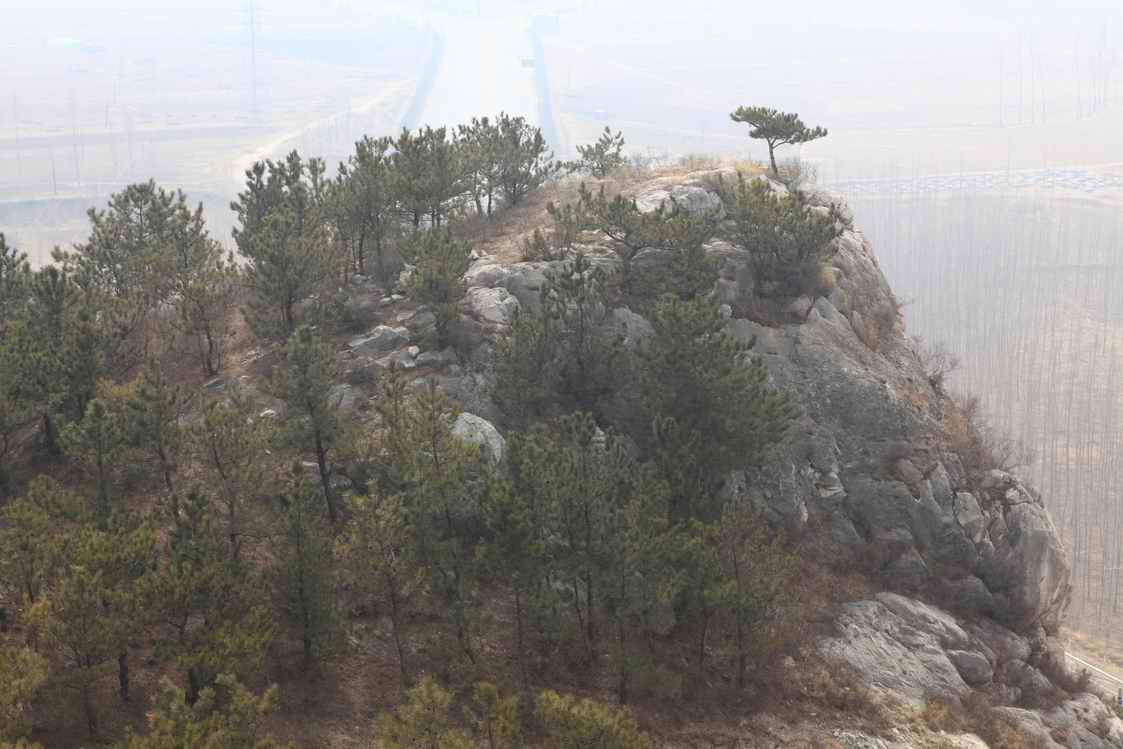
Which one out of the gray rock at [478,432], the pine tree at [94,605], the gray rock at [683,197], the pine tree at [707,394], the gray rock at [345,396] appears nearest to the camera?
the pine tree at [94,605]

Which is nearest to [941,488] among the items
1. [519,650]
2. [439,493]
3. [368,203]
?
[519,650]

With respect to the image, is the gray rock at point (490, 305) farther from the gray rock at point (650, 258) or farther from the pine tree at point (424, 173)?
the gray rock at point (650, 258)

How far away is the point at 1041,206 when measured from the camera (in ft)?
603

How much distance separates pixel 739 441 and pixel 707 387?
8.64ft

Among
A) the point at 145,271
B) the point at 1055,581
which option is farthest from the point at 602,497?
the point at 1055,581

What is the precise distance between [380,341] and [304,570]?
19476 millimetres

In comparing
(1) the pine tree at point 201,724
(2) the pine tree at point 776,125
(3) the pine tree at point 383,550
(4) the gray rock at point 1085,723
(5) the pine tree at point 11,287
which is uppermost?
(2) the pine tree at point 776,125

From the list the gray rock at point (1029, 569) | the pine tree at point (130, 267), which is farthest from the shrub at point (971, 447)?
the pine tree at point (130, 267)

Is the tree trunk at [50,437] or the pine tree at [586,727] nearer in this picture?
the pine tree at [586,727]

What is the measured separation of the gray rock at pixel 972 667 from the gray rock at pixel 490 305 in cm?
2508

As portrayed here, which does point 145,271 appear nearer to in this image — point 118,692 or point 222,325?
point 222,325

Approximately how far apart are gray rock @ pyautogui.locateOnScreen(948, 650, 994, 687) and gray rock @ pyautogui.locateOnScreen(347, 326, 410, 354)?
93.9ft

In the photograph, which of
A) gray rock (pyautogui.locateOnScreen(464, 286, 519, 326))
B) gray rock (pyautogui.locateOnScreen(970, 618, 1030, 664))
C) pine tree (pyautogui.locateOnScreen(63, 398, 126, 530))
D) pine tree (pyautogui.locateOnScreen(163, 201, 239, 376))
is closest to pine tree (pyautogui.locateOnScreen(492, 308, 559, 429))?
gray rock (pyautogui.locateOnScreen(464, 286, 519, 326))

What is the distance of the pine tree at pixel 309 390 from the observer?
33.4m
